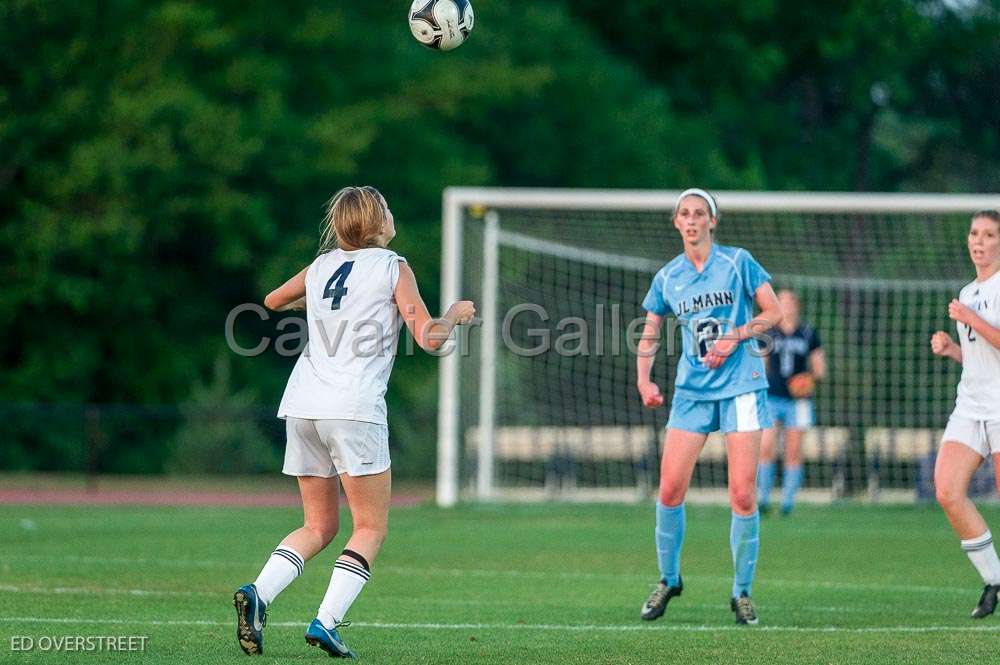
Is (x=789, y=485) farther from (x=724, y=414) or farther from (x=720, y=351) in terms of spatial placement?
(x=720, y=351)

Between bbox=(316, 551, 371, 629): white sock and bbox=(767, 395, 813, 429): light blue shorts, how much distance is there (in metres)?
10.2

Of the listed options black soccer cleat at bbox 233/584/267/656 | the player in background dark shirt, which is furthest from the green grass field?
the player in background dark shirt

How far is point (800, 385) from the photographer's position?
51.7 feet

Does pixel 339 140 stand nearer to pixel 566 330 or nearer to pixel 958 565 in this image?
pixel 566 330

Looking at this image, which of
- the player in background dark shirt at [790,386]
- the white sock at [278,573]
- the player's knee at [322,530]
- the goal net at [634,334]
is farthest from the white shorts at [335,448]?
the goal net at [634,334]

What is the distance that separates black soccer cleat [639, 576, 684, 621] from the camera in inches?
313

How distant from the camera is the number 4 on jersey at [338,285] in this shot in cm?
641

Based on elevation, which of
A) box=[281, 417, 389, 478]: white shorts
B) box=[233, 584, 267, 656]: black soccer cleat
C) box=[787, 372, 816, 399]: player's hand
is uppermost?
box=[787, 372, 816, 399]: player's hand

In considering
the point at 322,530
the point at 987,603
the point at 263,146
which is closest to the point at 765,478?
the point at 987,603

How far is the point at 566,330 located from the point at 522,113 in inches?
452

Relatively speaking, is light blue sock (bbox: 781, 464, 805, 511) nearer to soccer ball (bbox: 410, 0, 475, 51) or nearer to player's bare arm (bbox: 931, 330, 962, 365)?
soccer ball (bbox: 410, 0, 475, 51)

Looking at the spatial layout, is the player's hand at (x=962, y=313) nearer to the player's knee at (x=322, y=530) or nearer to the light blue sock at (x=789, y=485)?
the player's knee at (x=322, y=530)

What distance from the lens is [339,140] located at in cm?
2778

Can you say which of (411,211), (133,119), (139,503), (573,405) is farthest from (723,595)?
(411,211)
